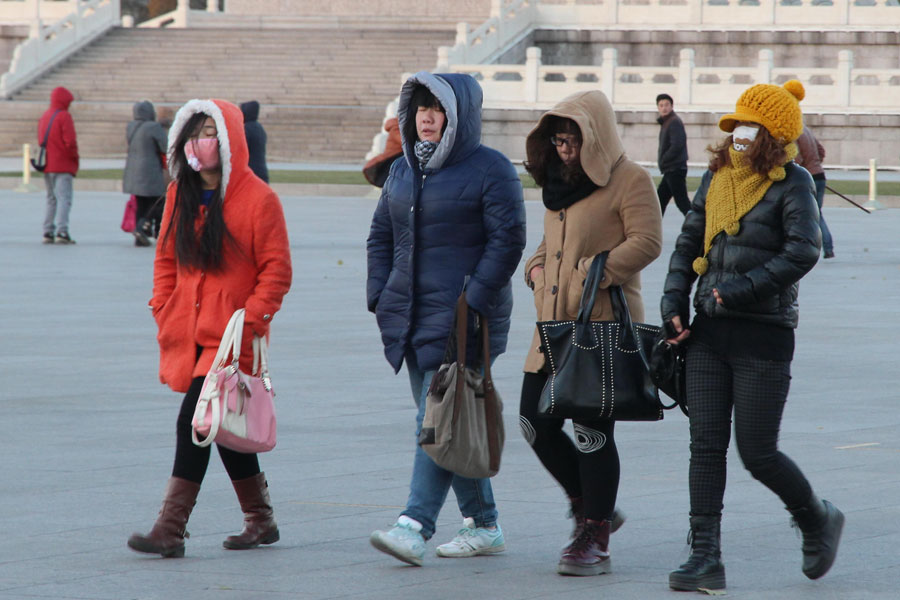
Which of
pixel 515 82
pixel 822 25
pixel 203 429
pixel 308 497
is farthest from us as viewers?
pixel 822 25

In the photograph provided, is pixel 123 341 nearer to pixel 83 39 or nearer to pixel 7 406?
pixel 7 406

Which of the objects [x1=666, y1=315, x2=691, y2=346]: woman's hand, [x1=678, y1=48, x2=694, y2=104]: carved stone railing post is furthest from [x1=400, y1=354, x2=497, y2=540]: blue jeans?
[x1=678, y1=48, x2=694, y2=104]: carved stone railing post

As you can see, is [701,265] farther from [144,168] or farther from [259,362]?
→ [144,168]

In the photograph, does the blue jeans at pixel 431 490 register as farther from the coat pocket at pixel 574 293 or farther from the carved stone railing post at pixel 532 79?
the carved stone railing post at pixel 532 79

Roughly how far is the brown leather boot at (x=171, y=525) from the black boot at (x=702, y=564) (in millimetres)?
1571

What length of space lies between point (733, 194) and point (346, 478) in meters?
2.27

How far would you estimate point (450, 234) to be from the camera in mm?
5691

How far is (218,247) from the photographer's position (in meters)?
5.76

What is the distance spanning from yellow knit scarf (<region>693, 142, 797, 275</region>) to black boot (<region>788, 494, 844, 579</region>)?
0.80 m

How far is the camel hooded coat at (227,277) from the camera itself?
5.76m

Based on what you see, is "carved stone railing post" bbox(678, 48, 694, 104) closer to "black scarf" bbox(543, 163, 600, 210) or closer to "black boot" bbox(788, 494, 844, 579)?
"black scarf" bbox(543, 163, 600, 210)

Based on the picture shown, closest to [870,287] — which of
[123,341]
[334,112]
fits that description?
[123,341]

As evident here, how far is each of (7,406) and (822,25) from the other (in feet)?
120

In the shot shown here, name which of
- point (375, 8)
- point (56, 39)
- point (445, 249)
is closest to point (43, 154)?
point (445, 249)
